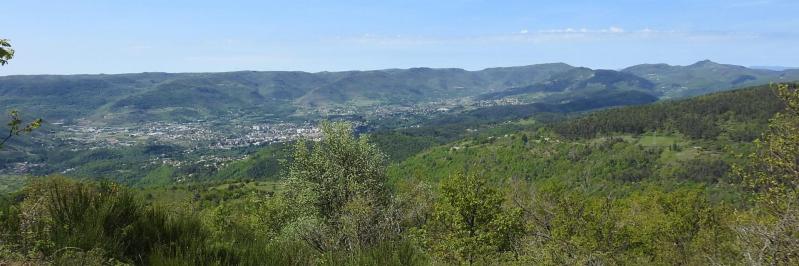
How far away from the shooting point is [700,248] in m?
39.6

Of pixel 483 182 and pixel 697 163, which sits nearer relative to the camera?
pixel 483 182

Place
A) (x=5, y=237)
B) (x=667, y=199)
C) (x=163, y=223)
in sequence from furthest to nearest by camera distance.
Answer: (x=667, y=199) < (x=163, y=223) < (x=5, y=237)

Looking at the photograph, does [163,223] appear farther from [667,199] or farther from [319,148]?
[667,199]

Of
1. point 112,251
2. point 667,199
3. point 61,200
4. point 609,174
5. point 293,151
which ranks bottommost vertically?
point 609,174

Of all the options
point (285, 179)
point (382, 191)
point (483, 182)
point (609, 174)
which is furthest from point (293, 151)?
point (609, 174)

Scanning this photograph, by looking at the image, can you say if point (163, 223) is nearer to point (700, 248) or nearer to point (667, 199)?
point (700, 248)

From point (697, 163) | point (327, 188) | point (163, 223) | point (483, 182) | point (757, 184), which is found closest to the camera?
point (163, 223)

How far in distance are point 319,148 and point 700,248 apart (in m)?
32.9

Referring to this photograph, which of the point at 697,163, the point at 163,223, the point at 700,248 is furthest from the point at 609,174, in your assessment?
the point at 163,223

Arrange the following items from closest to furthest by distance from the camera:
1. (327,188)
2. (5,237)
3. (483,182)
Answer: (5,237)
(327,188)
(483,182)

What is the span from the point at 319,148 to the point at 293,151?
2576 millimetres

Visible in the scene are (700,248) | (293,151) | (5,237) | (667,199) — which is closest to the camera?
(5,237)

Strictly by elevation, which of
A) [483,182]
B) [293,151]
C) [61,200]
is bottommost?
[483,182]

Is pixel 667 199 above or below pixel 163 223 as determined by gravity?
below
